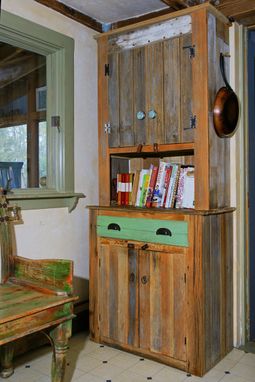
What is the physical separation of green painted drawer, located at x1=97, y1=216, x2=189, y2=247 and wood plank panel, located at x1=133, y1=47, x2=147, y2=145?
56 cm

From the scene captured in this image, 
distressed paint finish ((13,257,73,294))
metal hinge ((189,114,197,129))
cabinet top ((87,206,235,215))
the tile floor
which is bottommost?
the tile floor

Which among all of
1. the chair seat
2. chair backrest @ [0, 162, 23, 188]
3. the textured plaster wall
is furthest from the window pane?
the chair seat

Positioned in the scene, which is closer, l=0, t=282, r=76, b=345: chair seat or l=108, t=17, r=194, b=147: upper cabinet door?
l=0, t=282, r=76, b=345: chair seat

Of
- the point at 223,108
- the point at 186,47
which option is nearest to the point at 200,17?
the point at 186,47

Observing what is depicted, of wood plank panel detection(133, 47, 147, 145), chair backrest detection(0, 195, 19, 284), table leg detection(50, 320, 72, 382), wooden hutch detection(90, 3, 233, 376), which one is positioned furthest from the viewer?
wood plank panel detection(133, 47, 147, 145)

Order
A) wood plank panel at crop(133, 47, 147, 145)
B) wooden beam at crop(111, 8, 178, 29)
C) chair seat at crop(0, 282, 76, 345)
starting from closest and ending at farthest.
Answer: chair seat at crop(0, 282, 76, 345), wood plank panel at crop(133, 47, 147, 145), wooden beam at crop(111, 8, 178, 29)

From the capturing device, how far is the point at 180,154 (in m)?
2.80

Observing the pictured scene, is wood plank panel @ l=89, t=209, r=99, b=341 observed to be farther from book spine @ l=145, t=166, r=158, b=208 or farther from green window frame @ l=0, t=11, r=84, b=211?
book spine @ l=145, t=166, r=158, b=208

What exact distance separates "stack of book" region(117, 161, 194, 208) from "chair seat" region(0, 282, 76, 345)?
973mm

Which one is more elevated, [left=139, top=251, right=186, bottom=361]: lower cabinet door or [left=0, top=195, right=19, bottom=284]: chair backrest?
[left=0, top=195, right=19, bottom=284]: chair backrest

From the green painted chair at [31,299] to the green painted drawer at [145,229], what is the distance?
62 cm

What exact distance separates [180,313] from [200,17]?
1797mm

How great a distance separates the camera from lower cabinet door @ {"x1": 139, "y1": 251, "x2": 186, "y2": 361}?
230cm

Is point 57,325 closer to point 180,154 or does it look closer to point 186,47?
point 180,154
